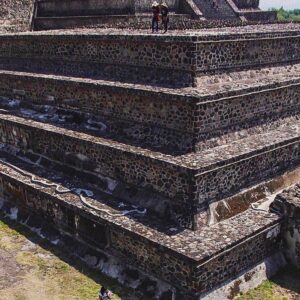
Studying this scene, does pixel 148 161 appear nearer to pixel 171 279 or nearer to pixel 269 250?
pixel 171 279

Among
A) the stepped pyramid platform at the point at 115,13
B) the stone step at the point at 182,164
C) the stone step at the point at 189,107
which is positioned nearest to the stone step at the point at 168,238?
the stone step at the point at 182,164

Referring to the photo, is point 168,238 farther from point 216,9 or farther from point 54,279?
point 216,9

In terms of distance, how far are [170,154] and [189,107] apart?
3.03 ft

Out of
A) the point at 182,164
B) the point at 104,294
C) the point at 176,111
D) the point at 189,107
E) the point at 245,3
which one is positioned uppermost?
the point at 245,3

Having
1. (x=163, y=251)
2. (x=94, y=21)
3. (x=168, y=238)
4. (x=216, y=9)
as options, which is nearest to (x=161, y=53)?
(x=168, y=238)

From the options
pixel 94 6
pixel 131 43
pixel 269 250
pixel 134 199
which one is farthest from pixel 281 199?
pixel 94 6

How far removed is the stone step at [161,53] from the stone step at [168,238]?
2794mm

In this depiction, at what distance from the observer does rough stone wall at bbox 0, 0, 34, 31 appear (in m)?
17.4

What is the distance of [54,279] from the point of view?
8352mm

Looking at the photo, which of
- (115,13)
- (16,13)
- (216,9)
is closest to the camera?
(115,13)

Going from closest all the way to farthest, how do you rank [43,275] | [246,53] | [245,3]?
[43,275] → [246,53] → [245,3]

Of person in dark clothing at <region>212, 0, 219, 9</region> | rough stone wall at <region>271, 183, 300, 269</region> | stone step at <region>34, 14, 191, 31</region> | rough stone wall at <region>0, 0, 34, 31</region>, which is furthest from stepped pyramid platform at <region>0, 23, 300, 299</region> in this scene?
person in dark clothing at <region>212, 0, 219, 9</region>

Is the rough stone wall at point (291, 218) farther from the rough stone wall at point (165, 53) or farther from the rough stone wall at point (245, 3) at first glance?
the rough stone wall at point (245, 3)

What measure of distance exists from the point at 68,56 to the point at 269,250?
22.5 ft
